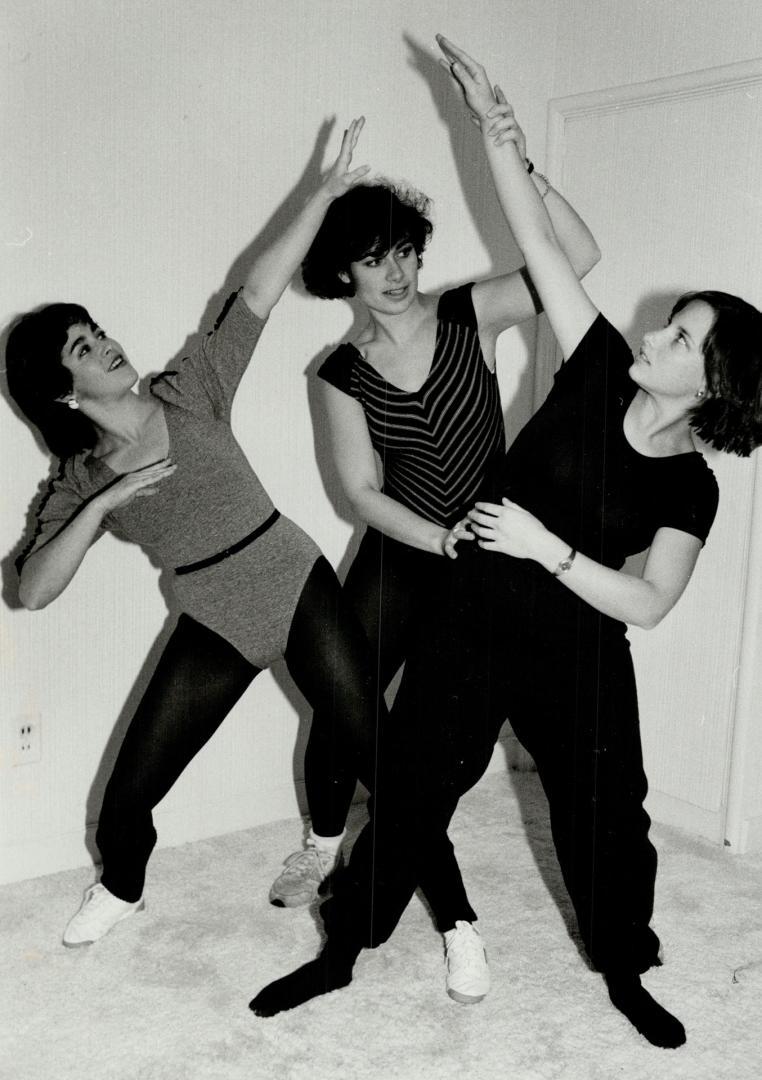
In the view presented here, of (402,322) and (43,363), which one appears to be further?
(402,322)

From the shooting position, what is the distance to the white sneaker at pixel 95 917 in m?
2.21

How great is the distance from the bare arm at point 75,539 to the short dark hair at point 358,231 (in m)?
0.53

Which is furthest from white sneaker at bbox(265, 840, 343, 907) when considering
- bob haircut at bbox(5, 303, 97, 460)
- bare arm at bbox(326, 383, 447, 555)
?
bob haircut at bbox(5, 303, 97, 460)

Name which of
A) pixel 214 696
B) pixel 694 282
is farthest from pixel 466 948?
pixel 694 282

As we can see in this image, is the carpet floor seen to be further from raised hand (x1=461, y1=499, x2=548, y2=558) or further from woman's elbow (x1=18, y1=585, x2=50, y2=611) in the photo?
raised hand (x1=461, y1=499, x2=548, y2=558)

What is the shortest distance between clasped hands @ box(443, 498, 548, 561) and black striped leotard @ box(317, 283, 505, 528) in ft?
1.50

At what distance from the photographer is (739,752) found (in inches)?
109

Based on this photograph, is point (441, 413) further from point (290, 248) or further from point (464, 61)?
point (464, 61)

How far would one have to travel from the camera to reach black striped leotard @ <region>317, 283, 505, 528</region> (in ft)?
7.39

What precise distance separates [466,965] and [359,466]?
99 centimetres

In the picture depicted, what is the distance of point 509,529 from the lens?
1800mm

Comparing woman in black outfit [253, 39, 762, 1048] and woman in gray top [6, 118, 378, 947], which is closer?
woman in black outfit [253, 39, 762, 1048]

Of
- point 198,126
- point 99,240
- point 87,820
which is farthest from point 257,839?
point 198,126

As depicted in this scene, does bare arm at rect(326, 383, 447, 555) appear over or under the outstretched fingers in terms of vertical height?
under
